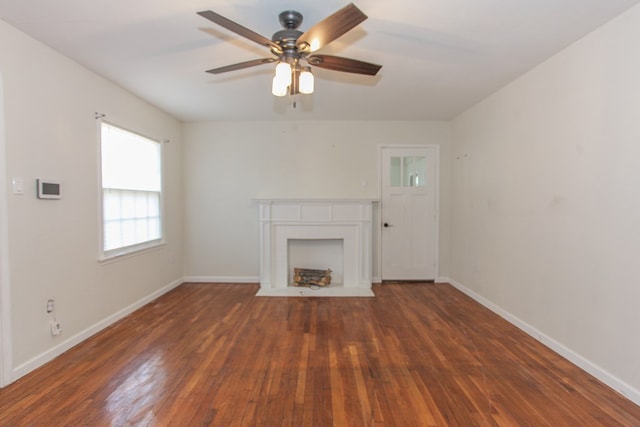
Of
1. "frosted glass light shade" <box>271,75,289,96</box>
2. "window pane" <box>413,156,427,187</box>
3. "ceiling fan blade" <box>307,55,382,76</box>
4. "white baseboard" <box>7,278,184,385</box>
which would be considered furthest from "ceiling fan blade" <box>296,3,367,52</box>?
"window pane" <box>413,156,427,187</box>

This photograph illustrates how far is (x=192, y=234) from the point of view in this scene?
4.81m

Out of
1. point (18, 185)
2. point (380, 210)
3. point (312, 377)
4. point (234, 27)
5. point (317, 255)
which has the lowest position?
point (312, 377)

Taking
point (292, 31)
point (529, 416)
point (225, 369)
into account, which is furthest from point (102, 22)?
point (529, 416)

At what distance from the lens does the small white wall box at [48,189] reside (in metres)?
2.38

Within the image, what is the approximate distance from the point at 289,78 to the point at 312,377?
2065 mm

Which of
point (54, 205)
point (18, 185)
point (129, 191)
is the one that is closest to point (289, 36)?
point (18, 185)

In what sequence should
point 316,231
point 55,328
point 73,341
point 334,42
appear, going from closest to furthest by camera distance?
1. point 334,42
2. point 55,328
3. point 73,341
4. point 316,231

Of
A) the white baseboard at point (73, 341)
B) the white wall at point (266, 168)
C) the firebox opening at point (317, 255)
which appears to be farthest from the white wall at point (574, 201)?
the white baseboard at point (73, 341)

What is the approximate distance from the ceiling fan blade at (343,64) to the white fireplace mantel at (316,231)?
7.91 feet

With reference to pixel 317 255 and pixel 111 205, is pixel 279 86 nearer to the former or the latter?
pixel 111 205

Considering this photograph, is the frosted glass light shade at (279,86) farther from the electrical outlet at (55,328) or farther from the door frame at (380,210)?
the door frame at (380,210)

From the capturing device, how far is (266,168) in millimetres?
4777

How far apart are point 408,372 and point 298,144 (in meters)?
3.50

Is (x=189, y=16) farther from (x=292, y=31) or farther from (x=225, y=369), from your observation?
(x=225, y=369)
